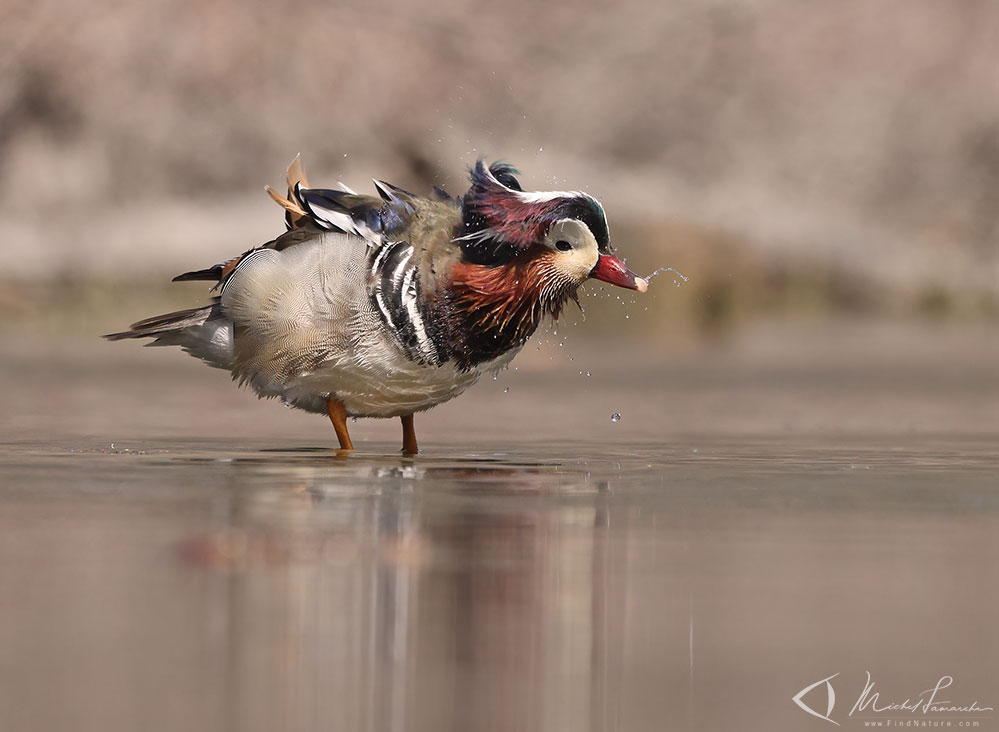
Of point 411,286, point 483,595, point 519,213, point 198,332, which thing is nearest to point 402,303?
point 411,286

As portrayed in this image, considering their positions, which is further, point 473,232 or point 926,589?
point 473,232

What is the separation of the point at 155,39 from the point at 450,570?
12871mm

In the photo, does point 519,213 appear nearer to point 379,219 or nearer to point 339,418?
point 379,219

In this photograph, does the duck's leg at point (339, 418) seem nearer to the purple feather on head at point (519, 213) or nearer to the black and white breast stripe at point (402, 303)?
Result: the black and white breast stripe at point (402, 303)

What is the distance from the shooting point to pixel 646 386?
11.4 m

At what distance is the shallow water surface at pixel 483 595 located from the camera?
3537mm

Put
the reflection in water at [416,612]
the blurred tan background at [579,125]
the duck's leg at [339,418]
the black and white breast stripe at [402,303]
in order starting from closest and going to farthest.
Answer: the reflection in water at [416,612], the black and white breast stripe at [402,303], the duck's leg at [339,418], the blurred tan background at [579,125]

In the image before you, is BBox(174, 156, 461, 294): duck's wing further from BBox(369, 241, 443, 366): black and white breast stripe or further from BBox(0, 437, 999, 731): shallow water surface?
BBox(0, 437, 999, 731): shallow water surface

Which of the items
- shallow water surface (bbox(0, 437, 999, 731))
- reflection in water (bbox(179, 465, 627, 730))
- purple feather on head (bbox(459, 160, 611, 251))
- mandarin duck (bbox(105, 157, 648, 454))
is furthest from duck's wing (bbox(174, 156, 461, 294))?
reflection in water (bbox(179, 465, 627, 730))

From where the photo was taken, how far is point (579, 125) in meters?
16.5

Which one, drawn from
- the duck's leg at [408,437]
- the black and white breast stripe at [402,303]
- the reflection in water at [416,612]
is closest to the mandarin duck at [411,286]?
the black and white breast stripe at [402,303]

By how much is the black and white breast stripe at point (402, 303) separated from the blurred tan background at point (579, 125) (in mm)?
8070

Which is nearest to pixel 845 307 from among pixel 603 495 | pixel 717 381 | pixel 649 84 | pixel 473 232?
pixel 649 84

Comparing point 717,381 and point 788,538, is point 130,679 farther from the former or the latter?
point 717,381
